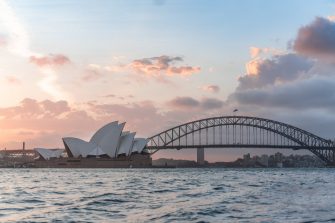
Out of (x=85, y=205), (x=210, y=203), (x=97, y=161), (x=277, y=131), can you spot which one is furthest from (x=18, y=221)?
(x=277, y=131)

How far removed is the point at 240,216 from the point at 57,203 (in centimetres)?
949

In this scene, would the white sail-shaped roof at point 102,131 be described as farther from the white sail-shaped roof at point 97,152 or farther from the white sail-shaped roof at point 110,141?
the white sail-shaped roof at point 97,152

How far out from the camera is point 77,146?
535ft

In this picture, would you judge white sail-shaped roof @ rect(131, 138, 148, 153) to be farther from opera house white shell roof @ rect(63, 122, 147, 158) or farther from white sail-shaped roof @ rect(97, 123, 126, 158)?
white sail-shaped roof @ rect(97, 123, 126, 158)

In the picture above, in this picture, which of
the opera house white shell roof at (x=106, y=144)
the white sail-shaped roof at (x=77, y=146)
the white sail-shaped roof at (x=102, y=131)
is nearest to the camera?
the white sail-shaped roof at (x=102, y=131)

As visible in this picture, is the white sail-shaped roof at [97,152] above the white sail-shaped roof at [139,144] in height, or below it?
below

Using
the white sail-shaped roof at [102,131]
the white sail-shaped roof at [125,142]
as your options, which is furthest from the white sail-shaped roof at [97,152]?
the white sail-shaped roof at [125,142]

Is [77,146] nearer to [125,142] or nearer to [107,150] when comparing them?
[107,150]

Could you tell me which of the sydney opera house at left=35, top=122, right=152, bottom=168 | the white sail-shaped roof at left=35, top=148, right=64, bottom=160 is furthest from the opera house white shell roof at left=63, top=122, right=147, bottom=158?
the white sail-shaped roof at left=35, top=148, right=64, bottom=160

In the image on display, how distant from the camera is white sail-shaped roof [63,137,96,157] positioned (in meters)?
160

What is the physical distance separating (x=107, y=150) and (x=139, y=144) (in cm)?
1475

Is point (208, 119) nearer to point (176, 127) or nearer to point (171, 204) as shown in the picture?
point (176, 127)

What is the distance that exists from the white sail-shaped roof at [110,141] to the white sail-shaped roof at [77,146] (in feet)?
14.1

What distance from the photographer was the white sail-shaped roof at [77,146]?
15950 cm
